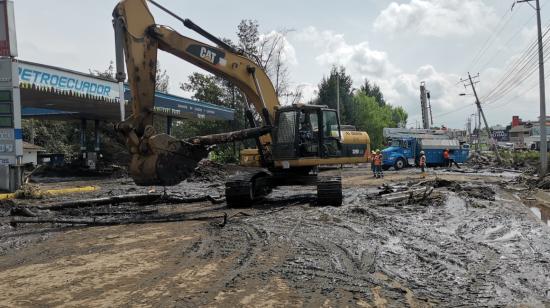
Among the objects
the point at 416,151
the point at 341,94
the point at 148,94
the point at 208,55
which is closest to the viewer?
the point at 148,94

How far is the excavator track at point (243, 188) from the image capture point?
43.0ft

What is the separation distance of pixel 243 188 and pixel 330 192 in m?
2.36

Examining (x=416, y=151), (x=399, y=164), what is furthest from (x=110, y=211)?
(x=416, y=151)

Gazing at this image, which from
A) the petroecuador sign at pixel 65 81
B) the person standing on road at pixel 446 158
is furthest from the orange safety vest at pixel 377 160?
the person standing on road at pixel 446 158

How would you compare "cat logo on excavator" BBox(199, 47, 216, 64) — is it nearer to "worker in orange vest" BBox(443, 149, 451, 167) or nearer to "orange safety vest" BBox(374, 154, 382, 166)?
"orange safety vest" BBox(374, 154, 382, 166)

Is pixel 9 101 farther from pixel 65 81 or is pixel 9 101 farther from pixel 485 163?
pixel 485 163

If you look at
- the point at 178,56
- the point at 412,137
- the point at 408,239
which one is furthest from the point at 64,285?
the point at 412,137

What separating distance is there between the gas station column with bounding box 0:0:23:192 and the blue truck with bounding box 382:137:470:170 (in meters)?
28.7

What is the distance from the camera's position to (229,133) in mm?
12516

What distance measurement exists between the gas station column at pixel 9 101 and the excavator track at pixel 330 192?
893cm

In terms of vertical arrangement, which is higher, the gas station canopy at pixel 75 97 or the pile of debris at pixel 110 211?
the gas station canopy at pixel 75 97

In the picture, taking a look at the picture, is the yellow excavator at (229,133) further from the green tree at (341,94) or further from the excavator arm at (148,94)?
the green tree at (341,94)

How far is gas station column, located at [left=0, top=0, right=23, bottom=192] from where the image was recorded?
1412 cm

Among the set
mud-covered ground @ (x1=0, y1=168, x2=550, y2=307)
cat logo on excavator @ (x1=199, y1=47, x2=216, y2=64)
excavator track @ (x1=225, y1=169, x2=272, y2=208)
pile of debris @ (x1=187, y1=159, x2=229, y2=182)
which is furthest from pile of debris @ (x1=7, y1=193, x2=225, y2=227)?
pile of debris @ (x1=187, y1=159, x2=229, y2=182)
